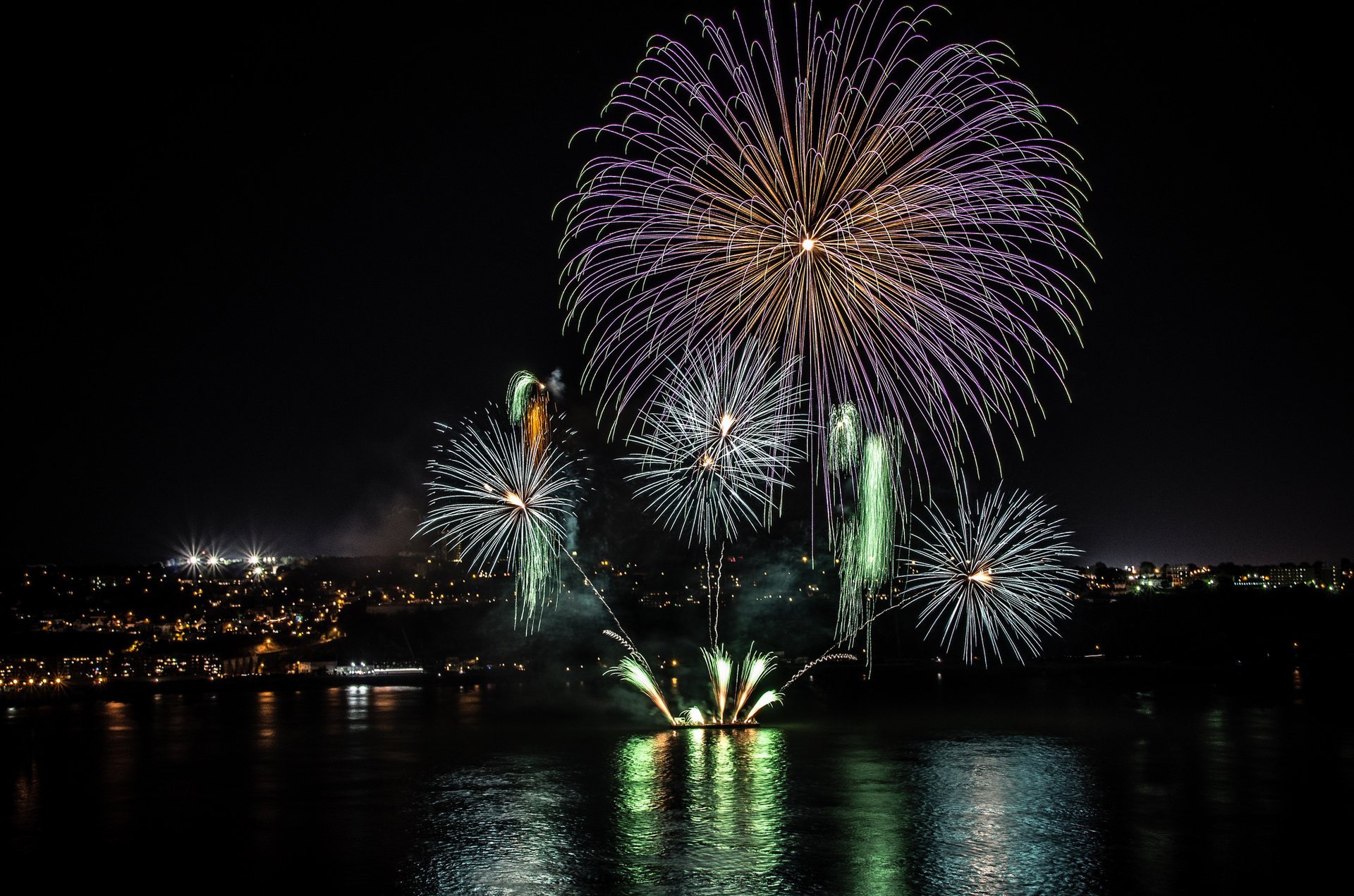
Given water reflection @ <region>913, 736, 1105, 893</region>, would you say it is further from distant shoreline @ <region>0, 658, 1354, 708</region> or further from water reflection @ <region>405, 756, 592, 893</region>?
distant shoreline @ <region>0, 658, 1354, 708</region>

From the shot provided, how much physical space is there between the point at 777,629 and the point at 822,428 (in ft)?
221

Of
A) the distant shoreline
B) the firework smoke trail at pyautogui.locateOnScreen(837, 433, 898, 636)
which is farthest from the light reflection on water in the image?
the distant shoreline

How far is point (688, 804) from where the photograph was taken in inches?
883

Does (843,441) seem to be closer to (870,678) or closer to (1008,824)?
(1008,824)

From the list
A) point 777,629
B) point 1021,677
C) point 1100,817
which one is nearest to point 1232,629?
point 1021,677

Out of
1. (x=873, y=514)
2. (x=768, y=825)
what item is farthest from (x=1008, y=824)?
(x=873, y=514)

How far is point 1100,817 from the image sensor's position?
21109mm

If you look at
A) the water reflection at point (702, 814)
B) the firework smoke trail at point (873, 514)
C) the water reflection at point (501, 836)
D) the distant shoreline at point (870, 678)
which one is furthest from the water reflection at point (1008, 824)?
the distant shoreline at point (870, 678)

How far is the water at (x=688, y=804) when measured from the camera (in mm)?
16750

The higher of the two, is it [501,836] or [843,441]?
[843,441]

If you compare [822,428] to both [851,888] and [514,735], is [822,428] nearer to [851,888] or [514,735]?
[851,888]

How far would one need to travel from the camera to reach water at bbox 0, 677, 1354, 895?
659 inches

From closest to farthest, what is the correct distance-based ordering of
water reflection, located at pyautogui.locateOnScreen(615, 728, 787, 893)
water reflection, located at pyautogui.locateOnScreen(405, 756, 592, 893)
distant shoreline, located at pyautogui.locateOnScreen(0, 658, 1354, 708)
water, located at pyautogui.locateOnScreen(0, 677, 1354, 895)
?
1. water reflection, located at pyautogui.locateOnScreen(405, 756, 592, 893)
2. water reflection, located at pyautogui.locateOnScreen(615, 728, 787, 893)
3. water, located at pyautogui.locateOnScreen(0, 677, 1354, 895)
4. distant shoreline, located at pyautogui.locateOnScreen(0, 658, 1354, 708)

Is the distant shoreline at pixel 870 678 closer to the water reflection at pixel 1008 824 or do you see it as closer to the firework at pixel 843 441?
the water reflection at pixel 1008 824
